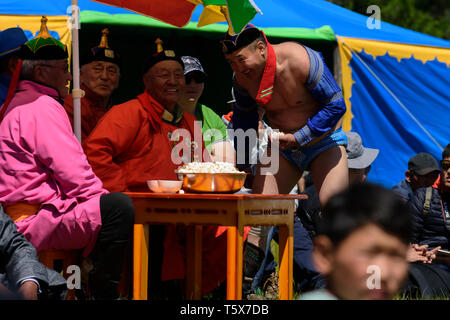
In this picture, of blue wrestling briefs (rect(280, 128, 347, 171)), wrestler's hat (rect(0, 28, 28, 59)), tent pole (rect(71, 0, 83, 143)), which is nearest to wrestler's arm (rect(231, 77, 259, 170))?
blue wrestling briefs (rect(280, 128, 347, 171))

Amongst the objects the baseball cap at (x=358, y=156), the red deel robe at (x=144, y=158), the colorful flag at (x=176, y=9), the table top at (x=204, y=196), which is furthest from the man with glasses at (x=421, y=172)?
the table top at (x=204, y=196)

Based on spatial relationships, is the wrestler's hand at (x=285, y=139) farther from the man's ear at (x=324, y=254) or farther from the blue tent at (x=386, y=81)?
the blue tent at (x=386, y=81)

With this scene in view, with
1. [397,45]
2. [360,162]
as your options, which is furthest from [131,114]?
A: [397,45]

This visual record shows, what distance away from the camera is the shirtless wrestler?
12.8 feet

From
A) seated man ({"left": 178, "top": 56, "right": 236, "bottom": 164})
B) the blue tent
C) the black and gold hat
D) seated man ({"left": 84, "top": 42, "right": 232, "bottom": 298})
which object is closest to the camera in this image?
the black and gold hat

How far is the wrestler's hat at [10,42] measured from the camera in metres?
4.35

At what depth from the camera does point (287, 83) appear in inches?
157

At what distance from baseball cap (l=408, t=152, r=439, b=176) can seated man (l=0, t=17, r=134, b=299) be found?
3.10 meters

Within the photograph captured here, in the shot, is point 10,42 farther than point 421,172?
No

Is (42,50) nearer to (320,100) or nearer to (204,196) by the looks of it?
(204,196)

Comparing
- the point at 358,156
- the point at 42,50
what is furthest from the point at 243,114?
the point at 358,156

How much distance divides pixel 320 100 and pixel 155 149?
985mm

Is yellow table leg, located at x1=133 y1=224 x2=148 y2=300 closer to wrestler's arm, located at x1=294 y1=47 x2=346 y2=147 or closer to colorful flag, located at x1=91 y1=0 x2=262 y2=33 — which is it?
wrestler's arm, located at x1=294 y1=47 x2=346 y2=147

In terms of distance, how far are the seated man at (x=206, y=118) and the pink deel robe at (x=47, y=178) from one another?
1.22m
